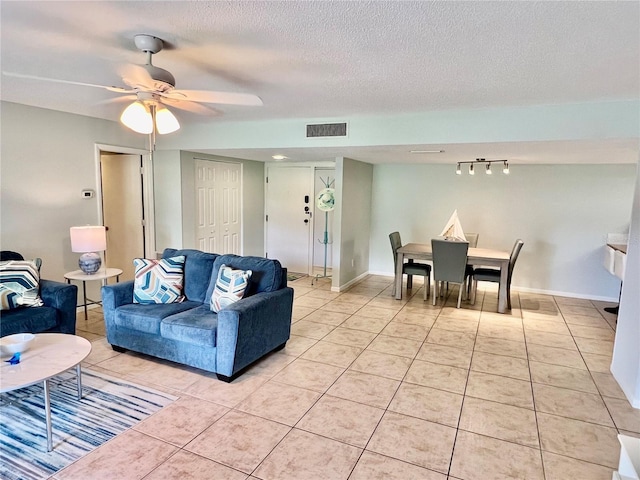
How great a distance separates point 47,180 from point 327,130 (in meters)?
2.98

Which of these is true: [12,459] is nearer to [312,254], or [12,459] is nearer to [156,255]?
[156,255]

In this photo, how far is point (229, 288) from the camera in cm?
320

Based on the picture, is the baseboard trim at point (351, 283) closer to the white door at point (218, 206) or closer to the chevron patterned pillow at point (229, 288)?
the white door at point (218, 206)

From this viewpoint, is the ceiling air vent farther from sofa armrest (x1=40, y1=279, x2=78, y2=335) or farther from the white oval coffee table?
the white oval coffee table

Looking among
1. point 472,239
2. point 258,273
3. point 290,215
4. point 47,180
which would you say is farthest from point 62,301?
point 472,239

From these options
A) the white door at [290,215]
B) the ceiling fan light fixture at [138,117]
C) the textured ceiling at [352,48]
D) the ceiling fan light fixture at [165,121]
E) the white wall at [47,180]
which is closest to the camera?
the textured ceiling at [352,48]

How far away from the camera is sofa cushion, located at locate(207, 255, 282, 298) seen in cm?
336

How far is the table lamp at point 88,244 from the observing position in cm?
388

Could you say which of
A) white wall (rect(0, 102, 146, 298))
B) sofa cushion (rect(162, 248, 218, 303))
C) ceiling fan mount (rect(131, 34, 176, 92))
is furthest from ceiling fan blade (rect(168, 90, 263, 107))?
white wall (rect(0, 102, 146, 298))

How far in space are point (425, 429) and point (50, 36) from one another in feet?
10.4

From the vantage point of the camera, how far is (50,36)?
2.14 m

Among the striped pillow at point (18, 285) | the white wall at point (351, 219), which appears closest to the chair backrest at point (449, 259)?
the white wall at point (351, 219)

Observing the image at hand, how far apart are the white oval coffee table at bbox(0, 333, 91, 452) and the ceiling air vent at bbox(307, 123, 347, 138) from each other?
9.58 feet

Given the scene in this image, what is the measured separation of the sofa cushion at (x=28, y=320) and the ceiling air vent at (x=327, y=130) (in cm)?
297
